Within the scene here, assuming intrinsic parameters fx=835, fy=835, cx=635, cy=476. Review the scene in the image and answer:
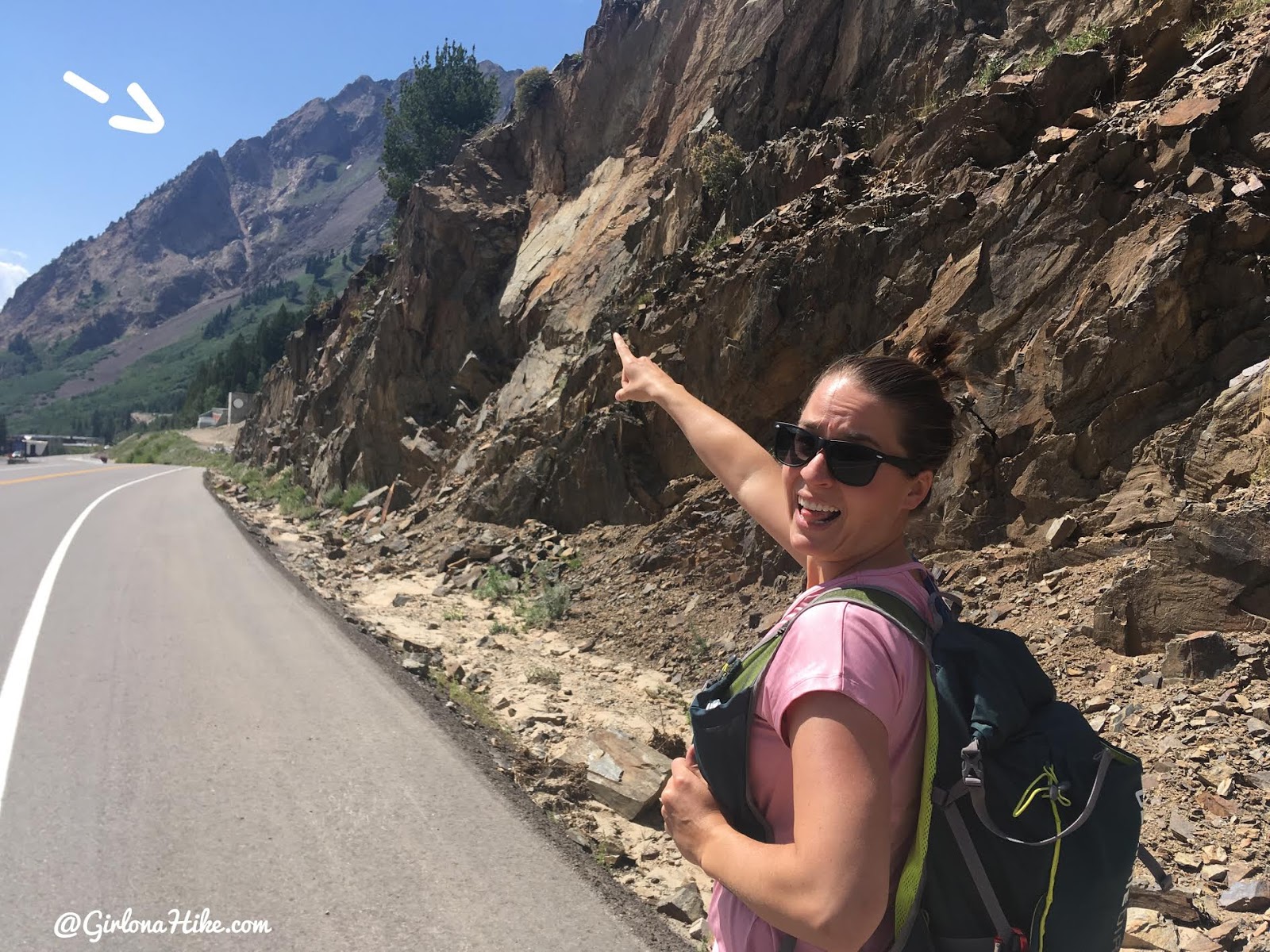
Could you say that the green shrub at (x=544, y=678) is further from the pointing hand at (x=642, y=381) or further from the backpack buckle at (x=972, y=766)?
the backpack buckle at (x=972, y=766)

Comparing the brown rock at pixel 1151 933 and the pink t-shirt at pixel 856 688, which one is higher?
the pink t-shirt at pixel 856 688

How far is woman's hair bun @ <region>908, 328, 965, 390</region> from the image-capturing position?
1.80m

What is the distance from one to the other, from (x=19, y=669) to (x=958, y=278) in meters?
9.27

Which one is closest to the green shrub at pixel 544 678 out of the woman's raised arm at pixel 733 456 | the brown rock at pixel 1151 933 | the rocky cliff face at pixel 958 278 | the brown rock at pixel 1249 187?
the rocky cliff face at pixel 958 278

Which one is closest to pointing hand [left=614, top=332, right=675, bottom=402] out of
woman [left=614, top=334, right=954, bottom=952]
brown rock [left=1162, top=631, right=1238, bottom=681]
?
woman [left=614, top=334, right=954, bottom=952]

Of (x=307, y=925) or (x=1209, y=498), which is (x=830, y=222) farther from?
(x=307, y=925)

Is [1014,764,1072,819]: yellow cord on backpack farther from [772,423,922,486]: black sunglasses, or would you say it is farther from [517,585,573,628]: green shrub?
[517,585,573,628]: green shrub

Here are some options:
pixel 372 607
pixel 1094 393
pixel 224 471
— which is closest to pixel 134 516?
pixel 372 607

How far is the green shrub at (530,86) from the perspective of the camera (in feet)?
81.5

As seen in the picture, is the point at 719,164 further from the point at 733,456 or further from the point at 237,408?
the point at 237,408

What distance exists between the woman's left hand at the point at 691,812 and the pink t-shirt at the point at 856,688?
10 cm

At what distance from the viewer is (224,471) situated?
1671 inches

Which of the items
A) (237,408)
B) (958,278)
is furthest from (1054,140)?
(237,408)

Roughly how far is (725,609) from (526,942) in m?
5.47
